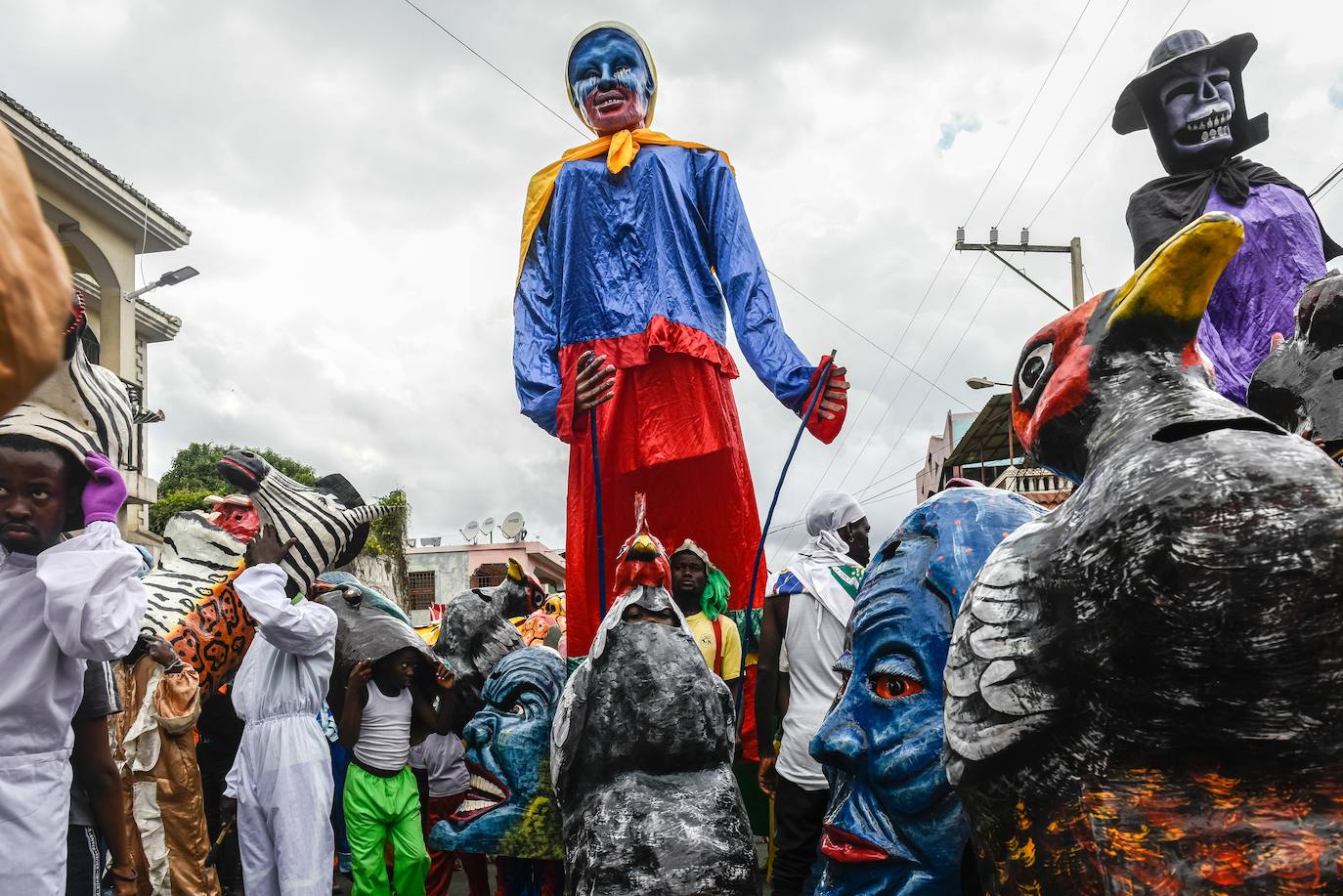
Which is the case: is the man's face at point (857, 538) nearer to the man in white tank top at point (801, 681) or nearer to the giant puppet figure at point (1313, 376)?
the man in white tank top at point (801, 681)

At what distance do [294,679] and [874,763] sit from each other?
12.0 ft

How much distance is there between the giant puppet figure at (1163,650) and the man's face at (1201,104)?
2.54 meters

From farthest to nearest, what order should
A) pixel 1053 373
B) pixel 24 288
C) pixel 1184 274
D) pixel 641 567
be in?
pixel 641 567 → pixel 1053 373 → pixel 1184 274 → pixel 24 288

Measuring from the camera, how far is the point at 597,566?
397 cm

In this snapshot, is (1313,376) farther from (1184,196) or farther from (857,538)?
(857,538)

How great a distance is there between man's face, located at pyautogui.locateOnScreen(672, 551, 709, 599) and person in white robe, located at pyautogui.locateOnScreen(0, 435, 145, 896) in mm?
1948

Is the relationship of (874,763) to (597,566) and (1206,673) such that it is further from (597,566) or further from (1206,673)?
→ (597,566)

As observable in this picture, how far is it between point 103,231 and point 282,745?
1458 centimetres

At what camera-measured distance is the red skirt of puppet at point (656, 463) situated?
13.0 feet

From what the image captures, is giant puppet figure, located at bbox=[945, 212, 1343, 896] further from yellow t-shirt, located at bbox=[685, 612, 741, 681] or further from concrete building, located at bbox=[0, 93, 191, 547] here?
concrete building, located at bbox=[0, 93, 191, 547]

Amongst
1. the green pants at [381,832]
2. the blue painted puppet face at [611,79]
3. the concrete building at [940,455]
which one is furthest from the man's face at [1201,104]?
the concrete building at [940,455]

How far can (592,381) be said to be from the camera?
357cm

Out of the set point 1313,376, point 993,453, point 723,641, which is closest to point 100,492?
point 723,641

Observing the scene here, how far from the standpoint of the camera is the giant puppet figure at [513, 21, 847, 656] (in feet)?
13.0
